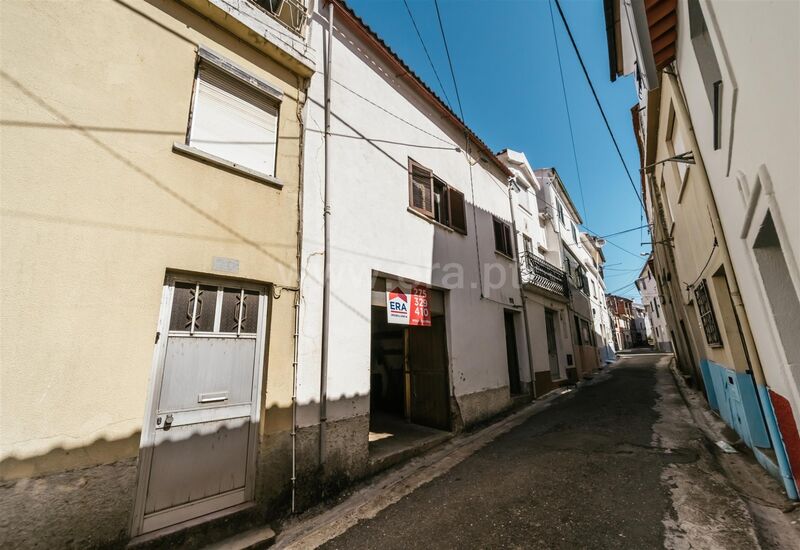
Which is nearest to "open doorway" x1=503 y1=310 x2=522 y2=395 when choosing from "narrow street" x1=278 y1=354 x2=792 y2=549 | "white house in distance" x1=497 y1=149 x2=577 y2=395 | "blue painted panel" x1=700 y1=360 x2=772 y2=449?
"white house in distance" x1=497 y1=149 x2=577 y2=395

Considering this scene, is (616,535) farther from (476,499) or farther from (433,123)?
(433,123)

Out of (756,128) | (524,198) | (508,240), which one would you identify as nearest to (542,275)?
(508,240)

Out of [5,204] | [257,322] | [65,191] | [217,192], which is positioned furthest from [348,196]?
[5,204]

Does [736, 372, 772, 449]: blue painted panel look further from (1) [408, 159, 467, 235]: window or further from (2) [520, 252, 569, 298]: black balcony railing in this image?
(2) [520, 252, 569, 298]: black balcony railing

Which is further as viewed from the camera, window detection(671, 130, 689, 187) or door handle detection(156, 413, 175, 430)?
window detection(671, 130, 689, 187)

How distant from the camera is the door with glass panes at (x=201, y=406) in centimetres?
335

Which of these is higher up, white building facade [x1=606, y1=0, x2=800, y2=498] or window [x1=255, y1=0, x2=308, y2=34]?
window [x1=255, y1=0, x2=308, y2=34]

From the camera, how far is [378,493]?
4.59 metres

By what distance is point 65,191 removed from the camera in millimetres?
3115

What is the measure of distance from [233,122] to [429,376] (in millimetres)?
6103

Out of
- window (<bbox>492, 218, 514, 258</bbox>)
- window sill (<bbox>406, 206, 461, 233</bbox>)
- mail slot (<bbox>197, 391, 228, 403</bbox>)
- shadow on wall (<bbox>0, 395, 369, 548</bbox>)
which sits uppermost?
window (<bbox>492, 218, 514, 258</bbox>)

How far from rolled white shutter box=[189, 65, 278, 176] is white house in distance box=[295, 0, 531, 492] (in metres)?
0.64

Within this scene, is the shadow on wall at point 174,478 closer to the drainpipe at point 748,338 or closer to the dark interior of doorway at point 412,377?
the dark interior of doorway at point 412,377

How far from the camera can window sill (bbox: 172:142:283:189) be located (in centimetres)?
389
